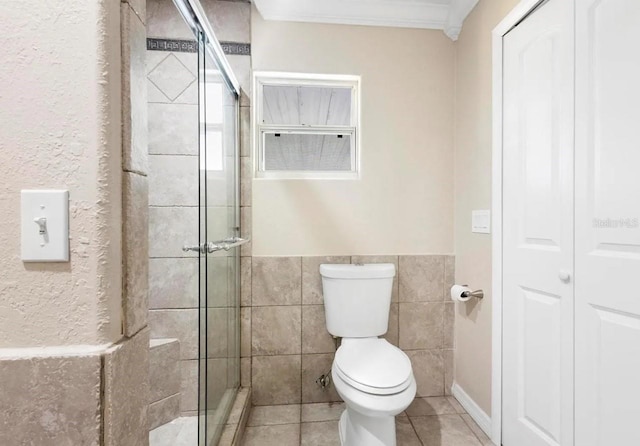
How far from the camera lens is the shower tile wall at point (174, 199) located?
4.53 feet

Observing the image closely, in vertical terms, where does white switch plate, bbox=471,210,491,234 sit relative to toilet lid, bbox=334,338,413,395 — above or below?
above

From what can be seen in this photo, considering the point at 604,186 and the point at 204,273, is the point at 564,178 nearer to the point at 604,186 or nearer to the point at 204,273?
the point at 604,186

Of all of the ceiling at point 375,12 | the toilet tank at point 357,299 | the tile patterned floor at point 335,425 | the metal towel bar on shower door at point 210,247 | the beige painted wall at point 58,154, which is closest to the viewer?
the beige painted wall at point 58,154

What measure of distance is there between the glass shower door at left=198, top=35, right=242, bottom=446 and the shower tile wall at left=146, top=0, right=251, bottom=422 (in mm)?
61

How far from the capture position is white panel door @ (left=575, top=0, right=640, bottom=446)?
0.95m

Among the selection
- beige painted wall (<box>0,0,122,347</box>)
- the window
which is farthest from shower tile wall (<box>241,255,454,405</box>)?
beige painted wall (<box>0,0,122,347</box>)

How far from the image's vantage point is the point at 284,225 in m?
1.91

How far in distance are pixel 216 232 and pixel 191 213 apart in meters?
0.17

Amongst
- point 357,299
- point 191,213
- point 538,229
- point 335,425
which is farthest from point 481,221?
point 191,213

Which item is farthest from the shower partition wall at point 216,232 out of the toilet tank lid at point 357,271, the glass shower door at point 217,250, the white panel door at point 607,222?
the white panel door at point 607,222

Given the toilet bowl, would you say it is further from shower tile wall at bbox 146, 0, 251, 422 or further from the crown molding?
the crown molding

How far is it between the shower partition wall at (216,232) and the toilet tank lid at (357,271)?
0.53 m

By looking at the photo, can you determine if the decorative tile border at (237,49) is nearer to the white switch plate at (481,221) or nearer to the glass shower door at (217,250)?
the glass shower door at (217,250)

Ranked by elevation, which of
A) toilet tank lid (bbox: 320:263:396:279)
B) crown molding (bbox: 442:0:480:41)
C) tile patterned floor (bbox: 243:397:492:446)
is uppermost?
crown molding (bbox: 442:0:480:41)
